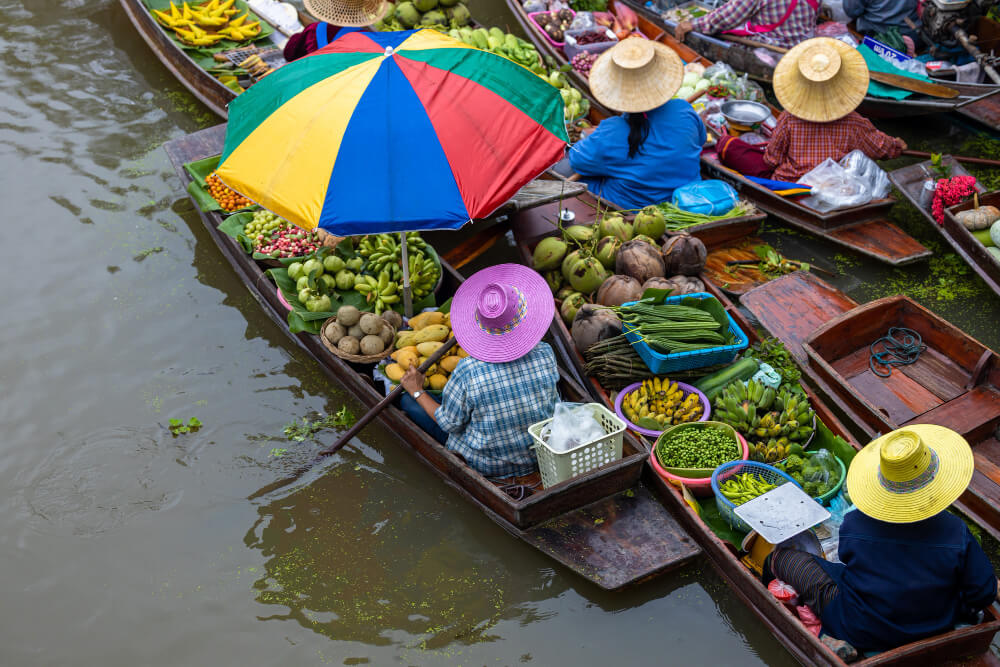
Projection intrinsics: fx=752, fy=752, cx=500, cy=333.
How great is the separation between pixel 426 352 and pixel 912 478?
2.68m

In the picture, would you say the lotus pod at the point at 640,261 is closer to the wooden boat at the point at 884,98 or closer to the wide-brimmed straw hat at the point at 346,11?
the wide-brimmed straw hat at the point at 346,11

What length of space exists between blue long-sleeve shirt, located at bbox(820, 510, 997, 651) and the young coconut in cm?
185

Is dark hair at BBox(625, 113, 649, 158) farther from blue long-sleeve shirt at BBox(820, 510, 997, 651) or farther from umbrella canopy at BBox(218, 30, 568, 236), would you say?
blue long-sleeve shirt at BBox(820, 510, 997, 651)

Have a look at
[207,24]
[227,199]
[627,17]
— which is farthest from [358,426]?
[627,17]

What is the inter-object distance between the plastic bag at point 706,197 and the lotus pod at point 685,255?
0.81 m

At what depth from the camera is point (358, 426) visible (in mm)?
4453

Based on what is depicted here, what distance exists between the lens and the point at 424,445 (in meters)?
4.43

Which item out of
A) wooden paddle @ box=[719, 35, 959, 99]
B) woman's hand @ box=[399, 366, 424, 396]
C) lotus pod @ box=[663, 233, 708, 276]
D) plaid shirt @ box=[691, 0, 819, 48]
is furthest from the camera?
plaid shirt @ box=[691, 0, 819, 48]

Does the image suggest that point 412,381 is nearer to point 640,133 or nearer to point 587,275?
point 587,275

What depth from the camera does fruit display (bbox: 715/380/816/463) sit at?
4.16 meters

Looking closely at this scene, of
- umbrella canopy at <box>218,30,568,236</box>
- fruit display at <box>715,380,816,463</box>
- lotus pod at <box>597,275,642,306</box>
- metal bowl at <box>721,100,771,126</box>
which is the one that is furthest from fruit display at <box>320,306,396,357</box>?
metal bowl at <box>721,100,771,126</box>

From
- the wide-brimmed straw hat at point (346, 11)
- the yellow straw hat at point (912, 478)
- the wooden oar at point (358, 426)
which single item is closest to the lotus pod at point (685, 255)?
the wooden oar at point (358, 426)

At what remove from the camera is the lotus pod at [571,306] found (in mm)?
5000

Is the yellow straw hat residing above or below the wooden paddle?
below
